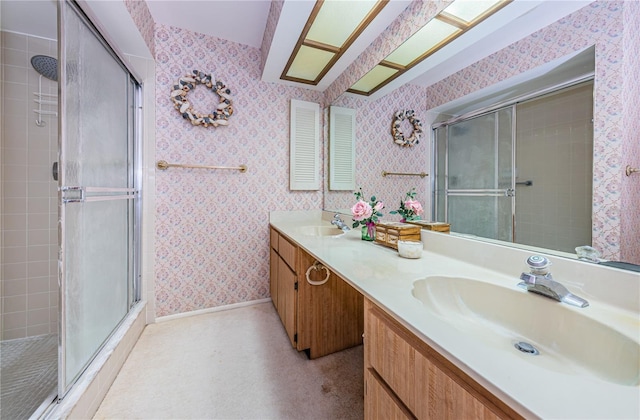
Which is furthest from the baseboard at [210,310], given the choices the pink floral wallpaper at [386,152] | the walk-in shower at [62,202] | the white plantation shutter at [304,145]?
the pink floral wallpaper at [386,152]

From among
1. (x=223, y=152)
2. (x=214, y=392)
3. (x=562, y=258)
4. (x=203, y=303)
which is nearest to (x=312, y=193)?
(x=223, y=152)

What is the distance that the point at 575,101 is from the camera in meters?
0.75

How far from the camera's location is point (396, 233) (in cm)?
134

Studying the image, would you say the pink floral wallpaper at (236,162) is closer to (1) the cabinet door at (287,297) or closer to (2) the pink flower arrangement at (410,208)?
(2) the pink flower arrangement at (410,208)

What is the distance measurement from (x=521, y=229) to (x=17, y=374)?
2.62 m

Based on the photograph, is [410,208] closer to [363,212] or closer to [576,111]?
[363,212]

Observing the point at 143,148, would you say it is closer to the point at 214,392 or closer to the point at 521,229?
the point at 214,392

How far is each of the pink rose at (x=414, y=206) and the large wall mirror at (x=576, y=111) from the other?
22 centimetres

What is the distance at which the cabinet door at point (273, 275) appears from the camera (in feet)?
6.97

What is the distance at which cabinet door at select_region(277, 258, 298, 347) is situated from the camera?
1.63 m

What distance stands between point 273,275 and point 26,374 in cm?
152

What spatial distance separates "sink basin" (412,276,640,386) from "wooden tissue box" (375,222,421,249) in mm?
413

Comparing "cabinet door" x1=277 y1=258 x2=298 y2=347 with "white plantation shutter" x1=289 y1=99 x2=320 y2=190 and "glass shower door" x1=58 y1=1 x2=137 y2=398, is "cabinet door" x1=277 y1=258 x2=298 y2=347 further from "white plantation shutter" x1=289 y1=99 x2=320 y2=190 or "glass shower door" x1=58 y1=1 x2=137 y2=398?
"glass shower door" x1=58 y1=1 x2=137 y2=398

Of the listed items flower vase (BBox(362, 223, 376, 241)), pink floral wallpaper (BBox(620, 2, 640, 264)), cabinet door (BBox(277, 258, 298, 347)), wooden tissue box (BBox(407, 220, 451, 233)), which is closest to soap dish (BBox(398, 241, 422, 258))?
wooden tissue box (BBox(407, 220, 451, 233))
